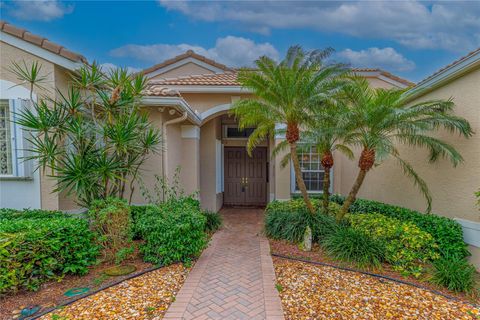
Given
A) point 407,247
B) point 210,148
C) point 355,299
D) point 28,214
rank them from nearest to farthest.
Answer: point 355,299 < point 28,214 < point 407,247 < point 210,148

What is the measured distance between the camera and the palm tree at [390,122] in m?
5.58

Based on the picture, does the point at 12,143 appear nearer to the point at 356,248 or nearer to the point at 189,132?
the point at 189,132

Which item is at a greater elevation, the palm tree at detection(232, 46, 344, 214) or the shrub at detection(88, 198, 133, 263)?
the palm tree at detection(232, 46, 344, 214)

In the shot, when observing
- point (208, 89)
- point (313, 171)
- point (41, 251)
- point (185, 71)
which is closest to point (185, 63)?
point (185, 71)

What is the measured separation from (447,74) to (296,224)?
5276mm

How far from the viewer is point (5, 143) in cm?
572

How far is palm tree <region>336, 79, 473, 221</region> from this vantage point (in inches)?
220

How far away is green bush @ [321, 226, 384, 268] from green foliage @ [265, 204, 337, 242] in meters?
0.60

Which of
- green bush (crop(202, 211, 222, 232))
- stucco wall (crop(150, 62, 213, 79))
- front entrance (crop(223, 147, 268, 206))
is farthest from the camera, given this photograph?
stucco wall (crop(150, 62, 213, 79))

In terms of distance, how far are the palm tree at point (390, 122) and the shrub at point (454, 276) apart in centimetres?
200

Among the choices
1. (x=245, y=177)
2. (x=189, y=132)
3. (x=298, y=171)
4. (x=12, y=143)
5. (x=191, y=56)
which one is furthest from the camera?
(x=191, y=56)

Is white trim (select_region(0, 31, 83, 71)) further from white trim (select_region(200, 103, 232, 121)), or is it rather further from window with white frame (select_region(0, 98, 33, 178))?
white trim (select_region(200, 103, 232, 121))

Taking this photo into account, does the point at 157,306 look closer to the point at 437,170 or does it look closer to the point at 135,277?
the point at 135,277

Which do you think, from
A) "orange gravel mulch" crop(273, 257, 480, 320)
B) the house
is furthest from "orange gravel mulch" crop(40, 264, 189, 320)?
the house
